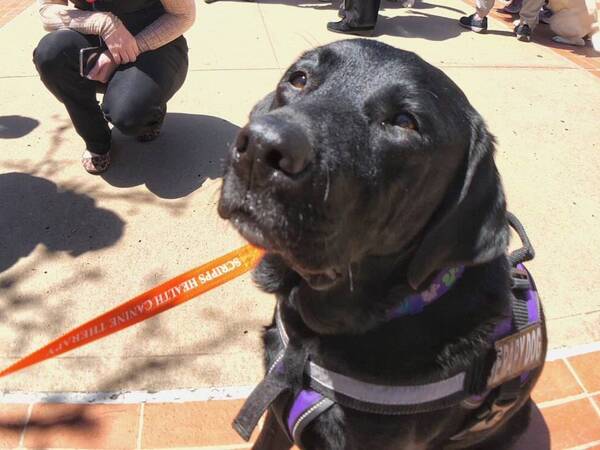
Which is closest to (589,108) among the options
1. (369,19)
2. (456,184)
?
(369,19)

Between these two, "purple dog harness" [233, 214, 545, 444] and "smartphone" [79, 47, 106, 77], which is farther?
"smartphone" [79, 47, 106, 77]

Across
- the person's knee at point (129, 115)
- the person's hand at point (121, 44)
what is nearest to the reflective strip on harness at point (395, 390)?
the person's knee at point (129, 115)

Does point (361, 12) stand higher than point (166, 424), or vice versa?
point (361, 12)

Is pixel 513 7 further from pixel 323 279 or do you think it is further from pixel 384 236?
pixel 323 279

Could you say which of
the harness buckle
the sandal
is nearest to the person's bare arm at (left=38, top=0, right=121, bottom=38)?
the sandal

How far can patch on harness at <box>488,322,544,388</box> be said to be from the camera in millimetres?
1557

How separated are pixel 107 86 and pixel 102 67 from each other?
18 cm

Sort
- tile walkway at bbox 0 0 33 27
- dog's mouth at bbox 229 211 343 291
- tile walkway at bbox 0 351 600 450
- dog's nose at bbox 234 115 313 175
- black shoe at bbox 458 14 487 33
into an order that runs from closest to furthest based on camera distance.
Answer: dog's nose at bbox 234 115 313 175
dog's mouth at bbox 229 211 343 291
tile walkway at bbox 0 351 600 450
tile walkway at bbox 0 0 33 27
black shoe at bbox 458 14 487 33

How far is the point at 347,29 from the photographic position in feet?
19.3

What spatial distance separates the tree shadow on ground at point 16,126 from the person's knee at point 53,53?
818 millimetres

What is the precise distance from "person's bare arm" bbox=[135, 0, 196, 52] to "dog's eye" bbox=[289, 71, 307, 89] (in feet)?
6.34

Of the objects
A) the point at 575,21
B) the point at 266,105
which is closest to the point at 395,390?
the point at 266,105

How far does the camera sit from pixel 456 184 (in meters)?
1.56

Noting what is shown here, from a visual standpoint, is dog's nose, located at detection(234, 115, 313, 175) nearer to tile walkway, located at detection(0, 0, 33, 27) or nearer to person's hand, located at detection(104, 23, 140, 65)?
person's hand, located at detection(104, 23, 140, 65)
